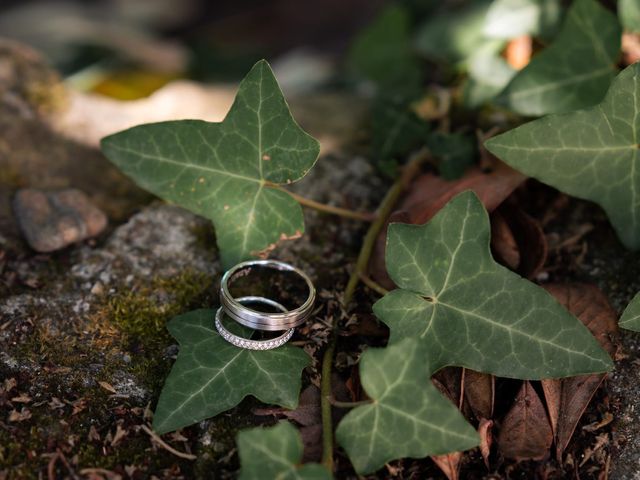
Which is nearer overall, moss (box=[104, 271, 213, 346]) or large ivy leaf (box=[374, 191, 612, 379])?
large ivy leaf (box=[374, 191, 612, 379])

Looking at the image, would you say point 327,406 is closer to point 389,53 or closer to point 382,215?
point 382,215

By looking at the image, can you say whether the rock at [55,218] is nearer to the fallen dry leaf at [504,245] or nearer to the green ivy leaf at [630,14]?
the fallen dry leaf at [504,245]

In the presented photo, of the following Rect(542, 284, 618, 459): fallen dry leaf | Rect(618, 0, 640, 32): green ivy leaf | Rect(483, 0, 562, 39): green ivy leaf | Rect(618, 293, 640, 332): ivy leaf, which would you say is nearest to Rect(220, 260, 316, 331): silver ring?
Rect(542, 284, 618, 459): fallen dry leaf

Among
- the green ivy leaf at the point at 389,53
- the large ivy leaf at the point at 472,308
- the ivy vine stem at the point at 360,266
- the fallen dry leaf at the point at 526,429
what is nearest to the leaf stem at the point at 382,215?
the ivy vine stem at the point at 360,266

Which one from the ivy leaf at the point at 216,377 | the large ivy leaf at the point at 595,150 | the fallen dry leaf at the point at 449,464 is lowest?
the fallen dry leaf at the point at 449,464

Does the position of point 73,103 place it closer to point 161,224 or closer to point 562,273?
point 161,224

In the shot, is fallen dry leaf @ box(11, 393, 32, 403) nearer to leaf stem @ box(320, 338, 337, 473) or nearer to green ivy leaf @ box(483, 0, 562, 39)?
leaf stem @ box(320, 338, 337, 473)
